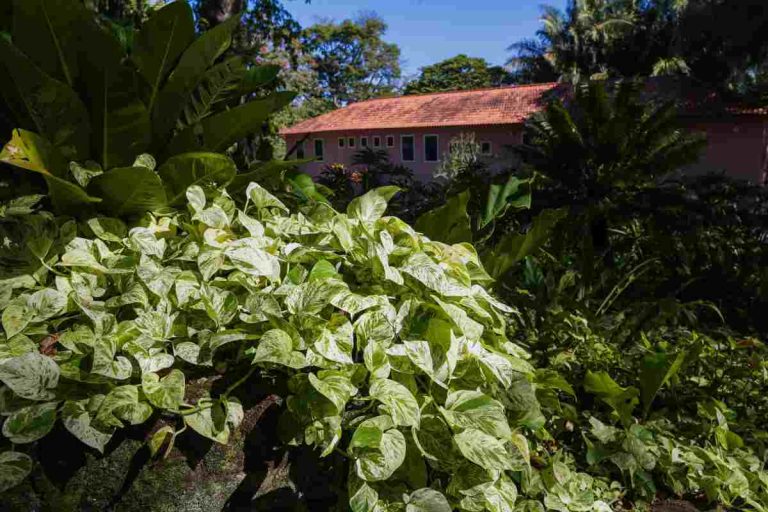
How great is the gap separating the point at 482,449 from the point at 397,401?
0.22 m

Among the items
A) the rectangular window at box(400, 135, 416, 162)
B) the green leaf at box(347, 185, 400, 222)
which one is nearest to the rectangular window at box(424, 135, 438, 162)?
the rectangular window at box(400, 135, 416, 162)

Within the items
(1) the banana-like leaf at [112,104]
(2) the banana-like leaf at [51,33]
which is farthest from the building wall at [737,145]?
(2) the banana-like leaf at [51,33]

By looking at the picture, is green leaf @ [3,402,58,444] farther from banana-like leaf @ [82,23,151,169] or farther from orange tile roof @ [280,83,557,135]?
orange tile roof @ [280,83,557,135]

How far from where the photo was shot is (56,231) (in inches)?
69.1

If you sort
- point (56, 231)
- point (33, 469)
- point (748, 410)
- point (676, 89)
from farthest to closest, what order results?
point (676, 89) < point (748, 410) < point (56, 231) < point (33, 469)

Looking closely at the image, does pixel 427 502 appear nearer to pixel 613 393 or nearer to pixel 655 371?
pixel 613 393

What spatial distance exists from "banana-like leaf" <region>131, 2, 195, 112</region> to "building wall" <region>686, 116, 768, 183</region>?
72.2 feet

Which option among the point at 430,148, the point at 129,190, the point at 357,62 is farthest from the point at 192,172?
the point at 357,62

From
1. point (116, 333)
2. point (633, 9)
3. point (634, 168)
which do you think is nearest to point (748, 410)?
point (116, 333)

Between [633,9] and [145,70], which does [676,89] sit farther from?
[145,70]

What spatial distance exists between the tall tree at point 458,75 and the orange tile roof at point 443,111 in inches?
1066

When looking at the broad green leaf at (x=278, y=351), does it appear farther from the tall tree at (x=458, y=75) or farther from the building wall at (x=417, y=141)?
the tall tree at (x=458, y=75)

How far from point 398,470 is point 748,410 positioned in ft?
6.67

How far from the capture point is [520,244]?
7.75ft
